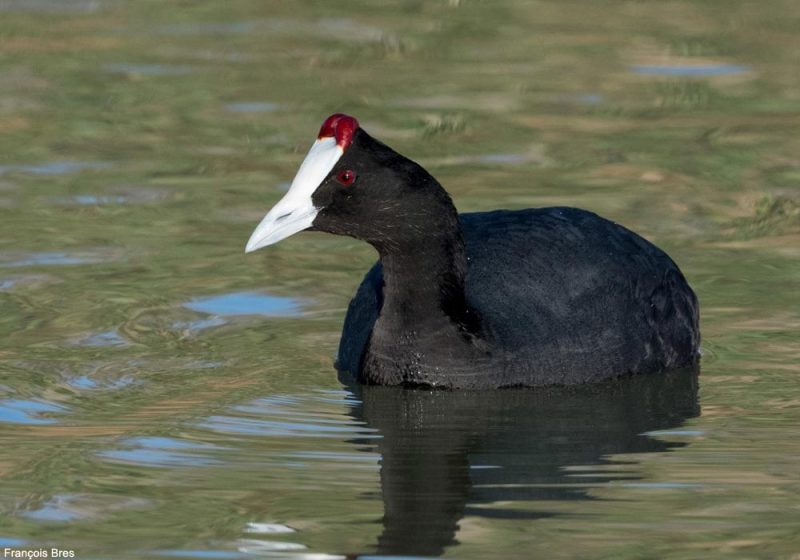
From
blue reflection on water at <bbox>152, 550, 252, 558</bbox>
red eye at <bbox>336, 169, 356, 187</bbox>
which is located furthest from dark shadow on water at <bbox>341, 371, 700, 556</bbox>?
red eye at <bbox>336, 169, 356, 187</bbox>

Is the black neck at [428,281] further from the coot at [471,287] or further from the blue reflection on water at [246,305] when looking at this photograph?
the blue reflection on water at [246,305]

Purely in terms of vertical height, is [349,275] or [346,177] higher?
[346,177]

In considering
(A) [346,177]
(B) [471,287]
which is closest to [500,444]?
(B) [471,287]

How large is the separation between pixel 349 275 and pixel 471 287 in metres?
1.56

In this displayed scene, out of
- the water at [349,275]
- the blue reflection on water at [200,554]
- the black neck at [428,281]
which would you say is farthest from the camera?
the black neck at [428,281]

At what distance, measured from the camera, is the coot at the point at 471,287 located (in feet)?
25.3

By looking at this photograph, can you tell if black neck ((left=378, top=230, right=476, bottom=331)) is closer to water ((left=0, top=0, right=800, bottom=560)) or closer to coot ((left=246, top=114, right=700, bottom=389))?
coot ((left=246, top=114, right=700, bottom=389))

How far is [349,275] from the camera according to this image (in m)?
9.75

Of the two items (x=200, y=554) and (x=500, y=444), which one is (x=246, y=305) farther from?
(x=200, y=554)

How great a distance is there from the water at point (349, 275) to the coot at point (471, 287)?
13 cm

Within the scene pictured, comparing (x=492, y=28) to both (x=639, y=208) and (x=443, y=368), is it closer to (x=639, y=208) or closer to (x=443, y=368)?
(x=639, y=208)

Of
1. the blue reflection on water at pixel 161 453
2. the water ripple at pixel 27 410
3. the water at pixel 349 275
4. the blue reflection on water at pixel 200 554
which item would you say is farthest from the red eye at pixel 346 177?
the blue reflection on water at pixel 200 554

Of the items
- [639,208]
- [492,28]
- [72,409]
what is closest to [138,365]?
[72,409]

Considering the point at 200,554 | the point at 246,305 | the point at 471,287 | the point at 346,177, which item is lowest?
the point at 200,554
